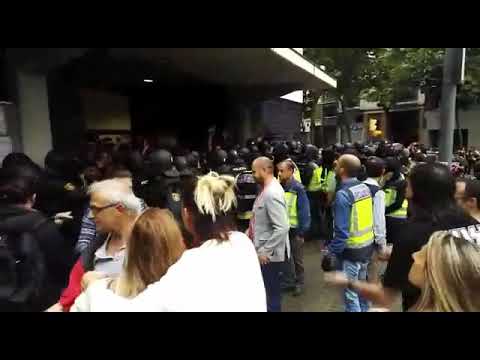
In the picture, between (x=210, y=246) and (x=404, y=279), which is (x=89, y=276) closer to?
(x=210, y=246)

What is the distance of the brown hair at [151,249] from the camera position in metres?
1.96

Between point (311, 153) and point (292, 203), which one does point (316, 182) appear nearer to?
point (311, 153)

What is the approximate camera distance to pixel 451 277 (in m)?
1.87

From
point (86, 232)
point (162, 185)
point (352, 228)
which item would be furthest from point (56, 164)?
point (352, 228)

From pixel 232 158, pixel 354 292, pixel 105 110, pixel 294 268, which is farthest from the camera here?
pixel 105 110

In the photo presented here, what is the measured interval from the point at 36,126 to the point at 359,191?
5.43 meters

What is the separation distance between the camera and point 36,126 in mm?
6934

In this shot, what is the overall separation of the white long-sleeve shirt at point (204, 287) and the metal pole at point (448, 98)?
3.73 meters

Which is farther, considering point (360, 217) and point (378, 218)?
point (378, 218)

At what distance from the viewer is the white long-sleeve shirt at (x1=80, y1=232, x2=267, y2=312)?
1640 mm

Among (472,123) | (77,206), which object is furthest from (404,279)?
(472,123)

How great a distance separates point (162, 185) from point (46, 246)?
4.86 ft

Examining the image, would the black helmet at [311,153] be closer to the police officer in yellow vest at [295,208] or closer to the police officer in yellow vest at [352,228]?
the police officer in yellow vest at [295,208]

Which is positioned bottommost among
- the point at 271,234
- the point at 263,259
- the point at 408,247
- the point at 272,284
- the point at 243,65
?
the point at 272,284
